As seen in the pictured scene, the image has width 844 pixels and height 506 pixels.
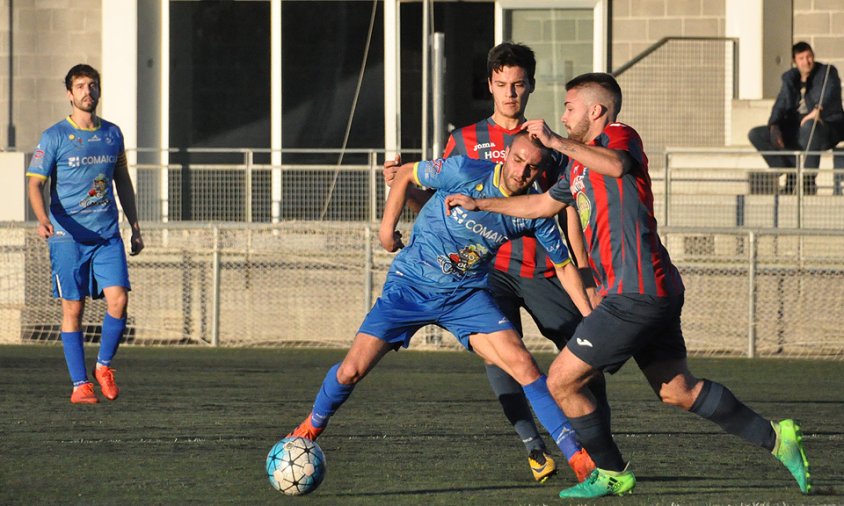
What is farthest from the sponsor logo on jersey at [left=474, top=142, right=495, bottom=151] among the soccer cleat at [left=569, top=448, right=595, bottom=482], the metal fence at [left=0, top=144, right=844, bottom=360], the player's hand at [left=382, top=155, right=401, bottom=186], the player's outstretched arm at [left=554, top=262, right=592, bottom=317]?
the metal fence at [left=0, top=144, right=844, bottom=360]

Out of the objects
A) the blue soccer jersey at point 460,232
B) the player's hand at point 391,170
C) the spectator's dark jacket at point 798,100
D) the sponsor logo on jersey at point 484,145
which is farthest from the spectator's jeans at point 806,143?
the blue soccer jersey at point 460,232

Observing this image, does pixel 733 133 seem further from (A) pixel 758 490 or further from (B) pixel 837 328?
(A) pixel 758 490

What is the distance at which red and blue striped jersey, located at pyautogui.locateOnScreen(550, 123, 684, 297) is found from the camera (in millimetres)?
6242

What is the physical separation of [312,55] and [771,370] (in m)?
8.32

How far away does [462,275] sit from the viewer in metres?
6.84

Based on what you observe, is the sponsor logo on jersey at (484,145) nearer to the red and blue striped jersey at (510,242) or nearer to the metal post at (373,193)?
the red and blue striped jersey at (510,242)

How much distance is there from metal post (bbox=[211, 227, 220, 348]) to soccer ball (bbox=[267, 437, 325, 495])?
31.4ft

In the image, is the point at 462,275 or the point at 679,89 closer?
the point at 462,275

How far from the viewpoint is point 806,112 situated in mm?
17000

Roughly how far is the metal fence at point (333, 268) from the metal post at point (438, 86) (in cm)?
117

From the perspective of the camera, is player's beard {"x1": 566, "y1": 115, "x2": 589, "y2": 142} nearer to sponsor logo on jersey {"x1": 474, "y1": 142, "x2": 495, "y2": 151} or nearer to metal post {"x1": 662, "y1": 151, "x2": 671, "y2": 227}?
sponsor logo on jersey {"x1": 474, "y1": 142, "x2": 495, "y2": 151}

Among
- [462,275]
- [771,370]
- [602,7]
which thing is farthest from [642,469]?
[602,7]

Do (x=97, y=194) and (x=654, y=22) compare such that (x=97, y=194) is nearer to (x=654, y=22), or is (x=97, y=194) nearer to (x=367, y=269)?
(x=367, y=269)

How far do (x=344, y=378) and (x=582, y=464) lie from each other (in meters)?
1.12
